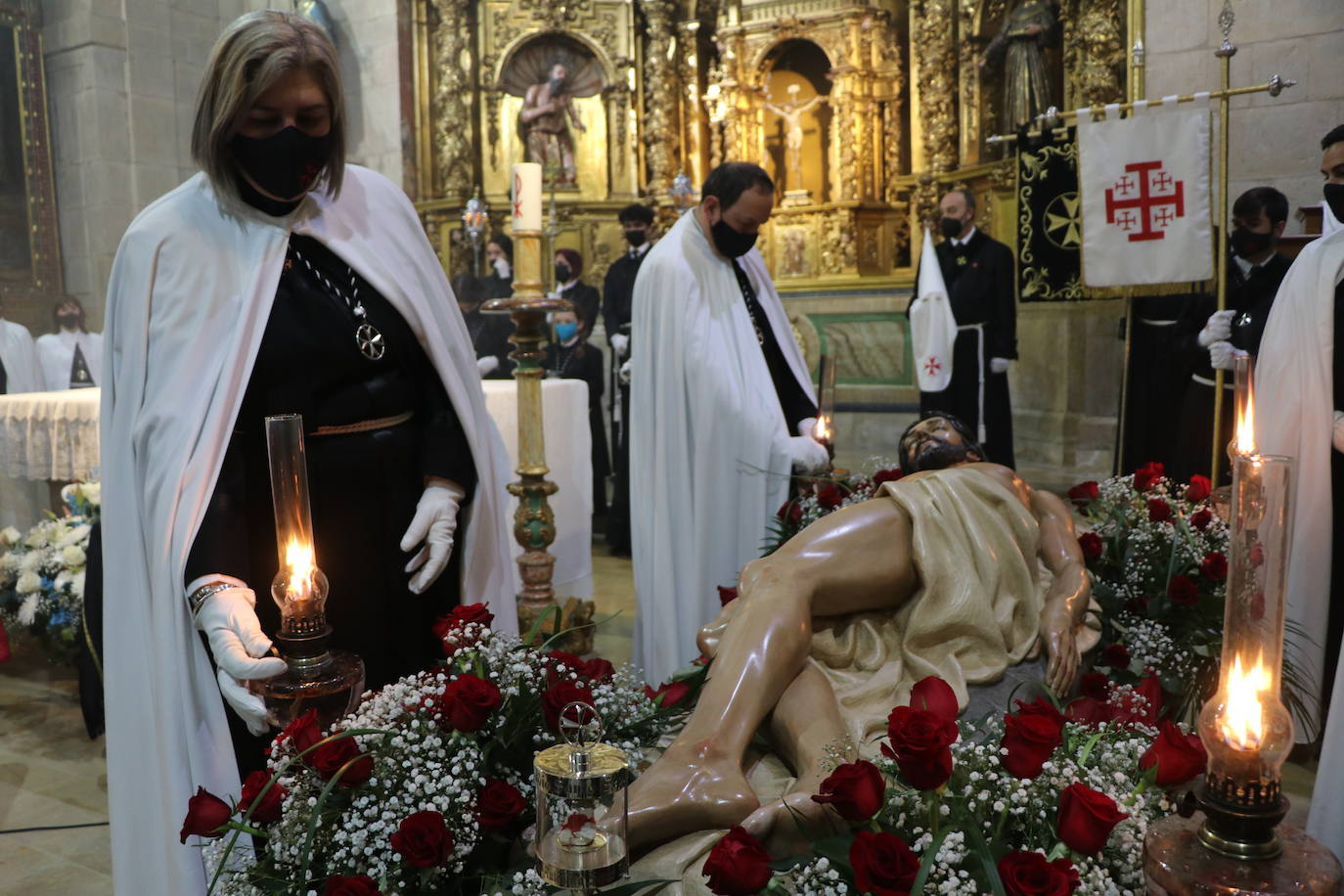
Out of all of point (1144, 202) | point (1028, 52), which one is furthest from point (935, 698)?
point (1028, 52)

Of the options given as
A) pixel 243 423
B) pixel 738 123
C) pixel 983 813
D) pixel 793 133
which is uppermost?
pixel 738 123

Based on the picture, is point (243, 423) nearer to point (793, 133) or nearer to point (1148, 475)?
point (1148, 475)

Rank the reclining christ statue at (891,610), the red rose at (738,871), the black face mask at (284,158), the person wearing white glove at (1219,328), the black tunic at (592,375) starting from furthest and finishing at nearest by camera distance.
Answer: the black tunic at (592,375) → the person wearing white glove at (1219,328) → the reclining christ statue at (891,610) → the black face mask at (284,158) → the red rose at (738,871)

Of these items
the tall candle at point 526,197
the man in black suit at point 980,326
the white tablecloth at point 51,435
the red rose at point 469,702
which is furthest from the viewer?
the man in black suit at point 980,326

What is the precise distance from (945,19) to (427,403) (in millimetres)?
8711

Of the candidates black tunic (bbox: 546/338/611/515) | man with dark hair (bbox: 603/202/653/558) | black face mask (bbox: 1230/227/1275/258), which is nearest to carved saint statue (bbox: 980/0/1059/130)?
man with dark hair (bbox: 603/202/653/558)

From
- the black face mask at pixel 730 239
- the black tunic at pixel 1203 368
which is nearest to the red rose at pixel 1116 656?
the black face mask at pixel 730 239

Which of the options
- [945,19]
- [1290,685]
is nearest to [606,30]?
[945,19]

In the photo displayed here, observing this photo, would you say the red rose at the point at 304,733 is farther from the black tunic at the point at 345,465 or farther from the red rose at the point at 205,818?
the black tunic at the point at 345,465

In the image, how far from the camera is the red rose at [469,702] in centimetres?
168

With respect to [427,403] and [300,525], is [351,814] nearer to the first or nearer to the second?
[300,525]

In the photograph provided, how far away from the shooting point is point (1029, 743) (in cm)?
154

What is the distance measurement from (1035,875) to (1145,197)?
4140mm

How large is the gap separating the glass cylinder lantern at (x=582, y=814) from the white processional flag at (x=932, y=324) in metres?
6.04
